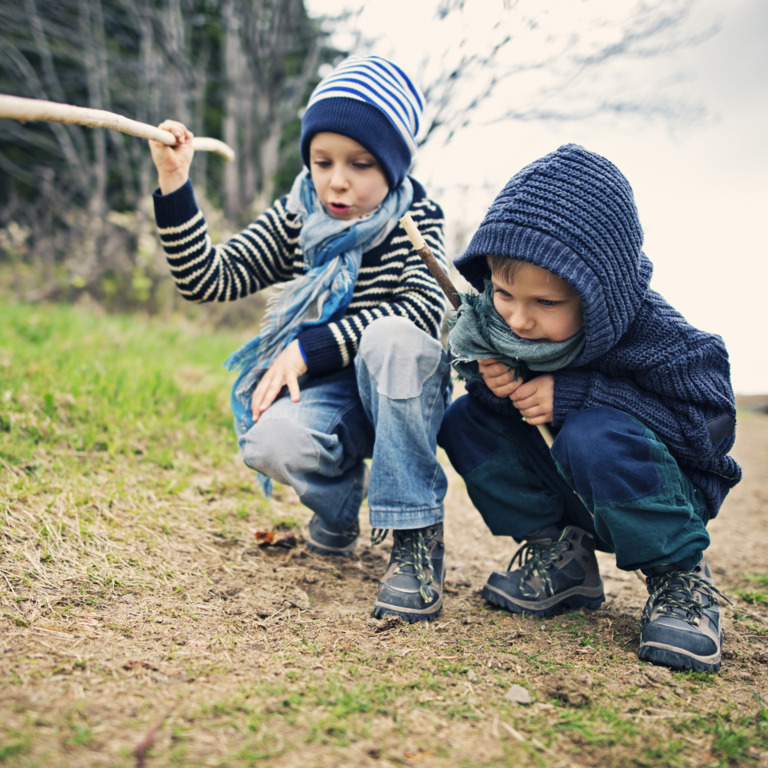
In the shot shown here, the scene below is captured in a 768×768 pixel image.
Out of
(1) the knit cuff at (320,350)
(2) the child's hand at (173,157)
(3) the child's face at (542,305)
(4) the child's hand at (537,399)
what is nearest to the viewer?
(3) the child's face at (542,305)

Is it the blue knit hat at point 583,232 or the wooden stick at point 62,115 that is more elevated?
the wooden stick at point 62,115

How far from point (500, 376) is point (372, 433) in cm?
50

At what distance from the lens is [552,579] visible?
1.78 meters

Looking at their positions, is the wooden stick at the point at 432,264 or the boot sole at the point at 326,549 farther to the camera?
the boot sole at the point at 326,549

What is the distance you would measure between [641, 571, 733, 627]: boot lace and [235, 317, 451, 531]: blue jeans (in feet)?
1.87

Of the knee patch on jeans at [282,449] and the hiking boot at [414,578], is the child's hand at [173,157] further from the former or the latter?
the hiking boot at [414,578]

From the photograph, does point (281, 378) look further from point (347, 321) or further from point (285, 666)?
point (285, 666)

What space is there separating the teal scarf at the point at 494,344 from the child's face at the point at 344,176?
19.5 inches

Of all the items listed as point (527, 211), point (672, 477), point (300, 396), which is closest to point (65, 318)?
point (300, 396)

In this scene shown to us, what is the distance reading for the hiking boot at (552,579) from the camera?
177cm

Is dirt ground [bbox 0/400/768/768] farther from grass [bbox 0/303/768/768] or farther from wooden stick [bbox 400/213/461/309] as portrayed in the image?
wooden stick [bbox 400/213/461/309]

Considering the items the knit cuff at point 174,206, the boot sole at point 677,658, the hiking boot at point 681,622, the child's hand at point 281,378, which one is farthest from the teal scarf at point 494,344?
the knit cuff at point 174,206

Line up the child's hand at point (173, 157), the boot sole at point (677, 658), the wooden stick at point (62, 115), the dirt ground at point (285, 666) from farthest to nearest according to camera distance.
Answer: the child's hand at point (173, 157)
the boot sole at point (677, 658)
the wooden stick at point (62, 115)
the dirt ground at point (285, 666)

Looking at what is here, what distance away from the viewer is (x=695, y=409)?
1574mm
